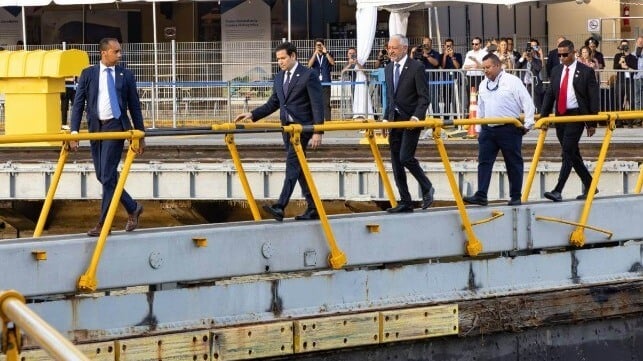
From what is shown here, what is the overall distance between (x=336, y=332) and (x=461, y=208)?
6.01 ft

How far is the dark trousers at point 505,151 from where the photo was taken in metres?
13.0

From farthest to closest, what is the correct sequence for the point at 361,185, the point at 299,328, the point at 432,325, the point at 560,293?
the point at 361,185, the point at 560,293, the point at 432,325, the point at 299,328

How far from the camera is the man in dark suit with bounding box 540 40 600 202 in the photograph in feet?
44.4

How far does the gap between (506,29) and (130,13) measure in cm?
882

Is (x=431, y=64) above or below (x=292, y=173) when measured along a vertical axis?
above

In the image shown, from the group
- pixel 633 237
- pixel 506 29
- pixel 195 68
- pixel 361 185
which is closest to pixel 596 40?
pixel 506 29

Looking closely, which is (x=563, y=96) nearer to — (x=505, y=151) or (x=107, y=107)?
(x=505, y=151)

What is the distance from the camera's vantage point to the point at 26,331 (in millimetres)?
4926

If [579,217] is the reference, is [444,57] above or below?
above

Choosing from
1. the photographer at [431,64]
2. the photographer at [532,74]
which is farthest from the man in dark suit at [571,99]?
the photographer at [532,74]

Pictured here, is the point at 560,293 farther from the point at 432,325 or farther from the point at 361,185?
the point at 361,185

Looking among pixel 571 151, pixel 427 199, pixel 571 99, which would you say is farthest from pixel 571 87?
pixel 427 199

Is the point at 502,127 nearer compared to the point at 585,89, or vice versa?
the point at 502,127

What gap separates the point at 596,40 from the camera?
2802 centimetres
